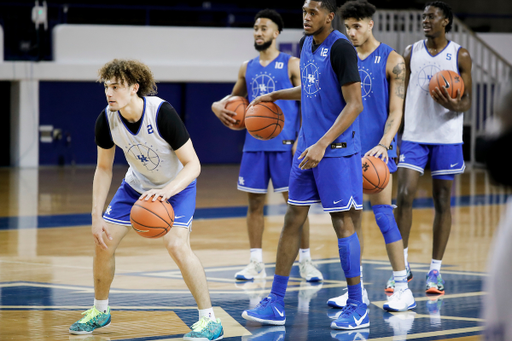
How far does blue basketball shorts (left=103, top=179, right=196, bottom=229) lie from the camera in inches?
146

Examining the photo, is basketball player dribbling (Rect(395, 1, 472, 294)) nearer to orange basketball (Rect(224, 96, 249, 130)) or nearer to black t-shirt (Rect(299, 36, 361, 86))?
orange basketball (Rect(224, 96, 249, 130))

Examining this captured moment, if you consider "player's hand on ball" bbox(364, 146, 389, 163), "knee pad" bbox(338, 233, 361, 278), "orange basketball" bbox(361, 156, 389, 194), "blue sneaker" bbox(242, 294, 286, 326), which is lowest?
"blue sneaker" bbox(242, 294, 286, 326)

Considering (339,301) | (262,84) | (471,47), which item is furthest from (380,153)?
(471,47)

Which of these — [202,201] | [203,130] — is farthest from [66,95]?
[202,201]

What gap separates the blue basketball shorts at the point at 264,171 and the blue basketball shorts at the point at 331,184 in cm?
139

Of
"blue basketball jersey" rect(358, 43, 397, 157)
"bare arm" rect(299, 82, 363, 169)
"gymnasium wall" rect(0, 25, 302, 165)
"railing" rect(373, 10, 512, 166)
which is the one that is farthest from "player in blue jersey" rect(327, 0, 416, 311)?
"gymnasium wall" rect(0, 25, 302, 165)

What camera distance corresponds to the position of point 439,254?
16.5ft

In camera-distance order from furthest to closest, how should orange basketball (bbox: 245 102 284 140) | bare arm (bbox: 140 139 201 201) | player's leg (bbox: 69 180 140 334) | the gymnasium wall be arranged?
the gymnasium wall → orange basketball (bbox: 245 102 284 140) → player's leg (bbox: 69 180 140 334) → bare arm (bbox: 140 139 201 201)

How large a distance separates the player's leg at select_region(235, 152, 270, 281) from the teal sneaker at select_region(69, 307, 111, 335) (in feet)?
5.87

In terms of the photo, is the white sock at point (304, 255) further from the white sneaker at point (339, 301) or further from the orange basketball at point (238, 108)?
the orange basketball at point (238, 108)

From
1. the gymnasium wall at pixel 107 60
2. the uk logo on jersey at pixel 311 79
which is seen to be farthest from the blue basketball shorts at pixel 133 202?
the gymnasium wall at pixel 107 60

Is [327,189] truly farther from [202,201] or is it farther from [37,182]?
[37,182]

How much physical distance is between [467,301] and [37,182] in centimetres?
1018

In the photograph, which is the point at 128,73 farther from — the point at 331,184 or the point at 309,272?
the point at 309,272
